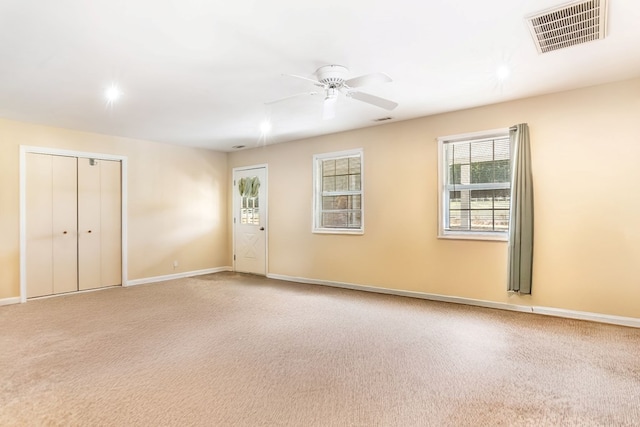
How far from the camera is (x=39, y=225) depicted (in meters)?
5.16

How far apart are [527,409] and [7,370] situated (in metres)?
3.74

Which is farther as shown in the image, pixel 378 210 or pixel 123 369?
pixel 378 210

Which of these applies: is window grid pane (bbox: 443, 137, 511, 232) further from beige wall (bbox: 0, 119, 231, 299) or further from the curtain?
beige wall (bbox: 0, 119, 231, 299)

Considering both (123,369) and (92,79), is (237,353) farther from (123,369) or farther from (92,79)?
(92,79)

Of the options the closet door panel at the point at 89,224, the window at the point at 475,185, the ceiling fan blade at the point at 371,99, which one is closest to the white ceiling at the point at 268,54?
the ceiling fan blade at the point at 371,99

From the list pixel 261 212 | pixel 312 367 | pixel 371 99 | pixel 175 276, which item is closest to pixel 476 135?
pixel 371 99

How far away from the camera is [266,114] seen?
15.7 feet

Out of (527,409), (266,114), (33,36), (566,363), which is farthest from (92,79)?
(566,363)

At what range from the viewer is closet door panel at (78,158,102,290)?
5.58 meters

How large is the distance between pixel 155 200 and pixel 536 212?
5.99 metres

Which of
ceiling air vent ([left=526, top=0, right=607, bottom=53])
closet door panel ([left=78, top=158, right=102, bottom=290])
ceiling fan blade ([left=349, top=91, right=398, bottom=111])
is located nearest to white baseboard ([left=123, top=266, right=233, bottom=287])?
closet door panel ([left=78, top=158, right=102, bottom=290])

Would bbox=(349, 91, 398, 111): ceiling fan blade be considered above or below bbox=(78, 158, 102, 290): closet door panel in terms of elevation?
above

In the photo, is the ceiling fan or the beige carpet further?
the ceiling fan

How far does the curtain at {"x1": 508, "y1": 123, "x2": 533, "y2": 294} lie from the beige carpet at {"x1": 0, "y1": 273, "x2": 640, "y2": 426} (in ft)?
1.51
